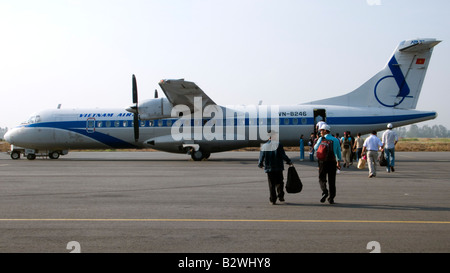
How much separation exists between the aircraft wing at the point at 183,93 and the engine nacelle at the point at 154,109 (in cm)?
55

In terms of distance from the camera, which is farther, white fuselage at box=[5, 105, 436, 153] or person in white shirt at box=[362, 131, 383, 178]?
white fuselage at box=[5, 105, 436, 153]

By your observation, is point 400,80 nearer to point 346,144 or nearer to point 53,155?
point 346,144

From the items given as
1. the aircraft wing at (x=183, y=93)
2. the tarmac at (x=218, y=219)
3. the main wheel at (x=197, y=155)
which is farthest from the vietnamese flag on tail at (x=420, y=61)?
the tarmac at (x=218, y=219)

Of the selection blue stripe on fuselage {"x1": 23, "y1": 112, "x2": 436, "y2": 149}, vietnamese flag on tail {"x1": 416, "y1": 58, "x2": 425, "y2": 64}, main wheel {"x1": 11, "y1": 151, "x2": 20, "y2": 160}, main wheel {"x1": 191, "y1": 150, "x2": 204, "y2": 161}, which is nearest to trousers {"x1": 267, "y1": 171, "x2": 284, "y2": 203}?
main wheel {"x1": 191, "y1": 150, "x2": 204, "y2": 161}

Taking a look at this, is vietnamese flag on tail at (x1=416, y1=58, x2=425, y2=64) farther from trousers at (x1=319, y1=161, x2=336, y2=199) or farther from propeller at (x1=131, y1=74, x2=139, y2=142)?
trousers at (x1=319, y1=161, x2=336, y2=199)

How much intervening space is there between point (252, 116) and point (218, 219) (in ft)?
63.2

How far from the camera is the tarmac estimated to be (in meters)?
5.99

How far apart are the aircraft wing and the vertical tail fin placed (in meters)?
9.96

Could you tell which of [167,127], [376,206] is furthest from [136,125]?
[376,206]

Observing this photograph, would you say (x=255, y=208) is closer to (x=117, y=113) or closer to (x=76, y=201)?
(x=76, y=201)

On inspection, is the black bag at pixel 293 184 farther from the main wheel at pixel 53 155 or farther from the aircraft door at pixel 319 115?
the main wheel at pixel 53 155

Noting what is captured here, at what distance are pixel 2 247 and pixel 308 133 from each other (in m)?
22.8
